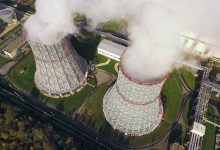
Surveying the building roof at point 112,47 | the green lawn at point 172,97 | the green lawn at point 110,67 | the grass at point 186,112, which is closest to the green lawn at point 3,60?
the building roof at point 112,47

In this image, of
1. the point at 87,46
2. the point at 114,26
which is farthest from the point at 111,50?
the point at 114,26

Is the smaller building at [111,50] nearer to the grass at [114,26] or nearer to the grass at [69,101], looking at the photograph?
the grass at [114,26]

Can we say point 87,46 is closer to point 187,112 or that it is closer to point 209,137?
point 187,112

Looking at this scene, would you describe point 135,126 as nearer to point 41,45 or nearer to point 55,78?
point 55,78

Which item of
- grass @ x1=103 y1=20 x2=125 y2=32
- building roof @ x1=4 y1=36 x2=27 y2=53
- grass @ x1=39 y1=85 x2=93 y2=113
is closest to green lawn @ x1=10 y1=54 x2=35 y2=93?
building roof @ x1=4 y1=36 x2=27 y2=53

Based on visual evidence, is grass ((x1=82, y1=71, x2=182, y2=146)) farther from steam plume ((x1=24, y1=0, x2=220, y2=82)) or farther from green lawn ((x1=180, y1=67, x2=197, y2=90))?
steam plume ((x1=24, y1=0, x2=220, y2=82))
